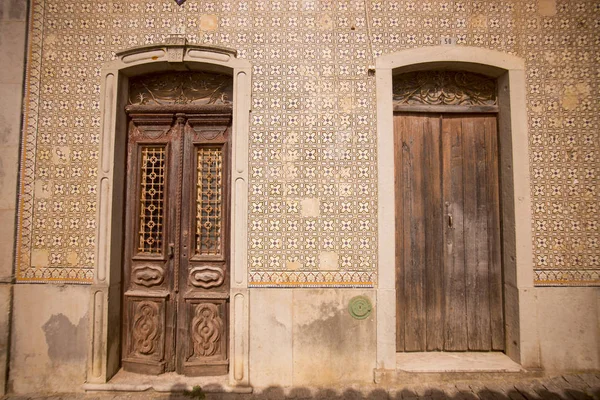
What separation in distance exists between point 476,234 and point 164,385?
3769 millimetres

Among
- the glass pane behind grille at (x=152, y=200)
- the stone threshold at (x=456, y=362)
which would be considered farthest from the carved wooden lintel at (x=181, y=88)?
the stone threshold at (x=456, y=362)

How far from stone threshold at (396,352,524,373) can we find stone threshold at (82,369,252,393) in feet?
5.59

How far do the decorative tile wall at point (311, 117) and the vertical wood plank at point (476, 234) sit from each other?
0.50m

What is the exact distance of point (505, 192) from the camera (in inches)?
143

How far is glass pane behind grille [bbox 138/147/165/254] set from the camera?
3746 mm

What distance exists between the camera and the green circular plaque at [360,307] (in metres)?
3.40

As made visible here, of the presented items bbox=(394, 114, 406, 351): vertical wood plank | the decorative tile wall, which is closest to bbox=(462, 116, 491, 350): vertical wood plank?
the decorative tile wall

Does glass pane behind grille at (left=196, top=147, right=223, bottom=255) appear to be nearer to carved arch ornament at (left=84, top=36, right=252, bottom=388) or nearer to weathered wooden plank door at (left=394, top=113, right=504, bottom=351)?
carved arch ornament at (left=84, top=36, right=252, bottom=388)

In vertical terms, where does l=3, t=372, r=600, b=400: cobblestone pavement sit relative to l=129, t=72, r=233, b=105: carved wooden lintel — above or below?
below

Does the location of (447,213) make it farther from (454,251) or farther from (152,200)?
(152,200)

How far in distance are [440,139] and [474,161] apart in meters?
0.47

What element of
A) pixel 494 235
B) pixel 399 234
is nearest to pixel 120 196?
pixel 399 234

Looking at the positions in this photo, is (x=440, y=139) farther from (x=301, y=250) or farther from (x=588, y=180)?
(x=301, y=250)

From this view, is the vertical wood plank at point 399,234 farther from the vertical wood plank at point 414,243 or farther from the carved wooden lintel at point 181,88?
the carved wooden lintel at point 181,88
